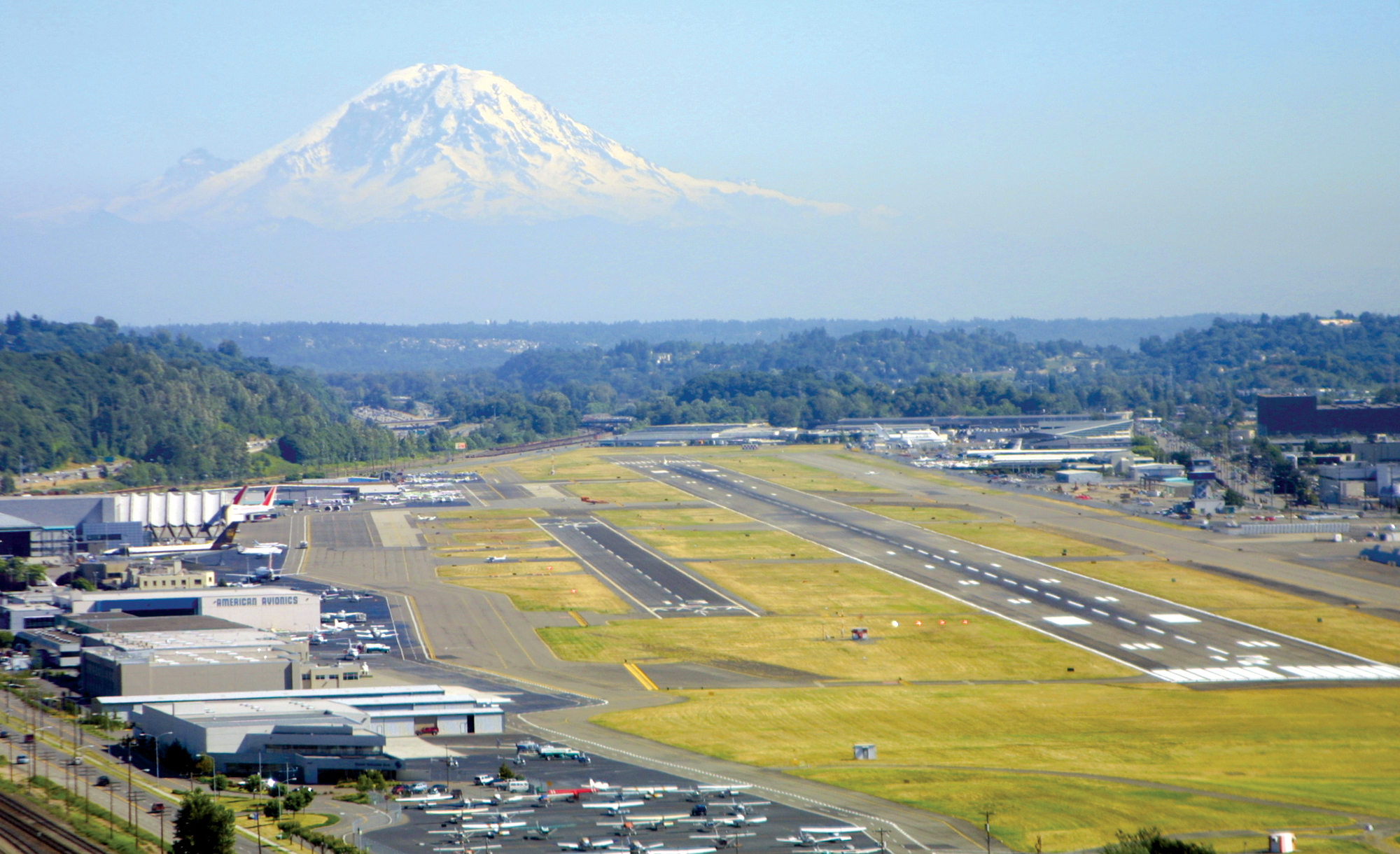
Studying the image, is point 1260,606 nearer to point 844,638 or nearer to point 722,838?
point 844,638

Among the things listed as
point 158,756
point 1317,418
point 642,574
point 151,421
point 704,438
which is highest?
point 1317,418

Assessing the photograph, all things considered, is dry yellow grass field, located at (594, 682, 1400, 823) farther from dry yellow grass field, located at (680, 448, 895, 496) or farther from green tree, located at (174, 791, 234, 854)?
dry yellow grass field, located at (680, 448, 895, 496)

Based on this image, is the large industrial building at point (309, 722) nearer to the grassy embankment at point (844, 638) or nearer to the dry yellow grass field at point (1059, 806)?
the grassy embankment at point (844, 638)

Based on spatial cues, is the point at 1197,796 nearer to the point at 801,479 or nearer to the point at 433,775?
the point at 433,775

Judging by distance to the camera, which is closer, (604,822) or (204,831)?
(204,831)

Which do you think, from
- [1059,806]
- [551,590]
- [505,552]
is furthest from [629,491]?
[1059,806]

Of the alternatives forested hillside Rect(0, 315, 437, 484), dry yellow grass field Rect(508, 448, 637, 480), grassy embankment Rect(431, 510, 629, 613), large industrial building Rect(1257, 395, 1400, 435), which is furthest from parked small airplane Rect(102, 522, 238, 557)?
large industrial building Rect(1257, 395, 1400, 435)

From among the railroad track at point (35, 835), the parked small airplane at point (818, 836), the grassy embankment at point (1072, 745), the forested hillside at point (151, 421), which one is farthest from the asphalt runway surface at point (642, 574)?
the forested hillside at point (151, 421)
